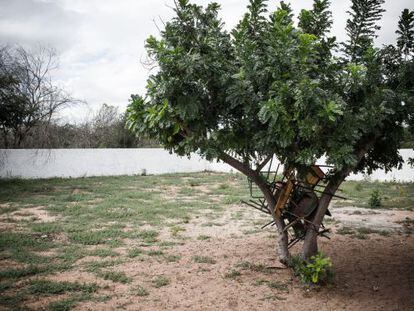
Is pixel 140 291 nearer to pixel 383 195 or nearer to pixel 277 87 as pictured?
pixel 277 87

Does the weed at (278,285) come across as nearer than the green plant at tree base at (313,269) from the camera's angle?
No

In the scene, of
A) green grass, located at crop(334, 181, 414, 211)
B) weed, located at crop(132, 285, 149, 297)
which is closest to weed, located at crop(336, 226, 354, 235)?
green grass, located at crop(334, 181, 414, 211)

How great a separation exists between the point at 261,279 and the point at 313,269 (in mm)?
844

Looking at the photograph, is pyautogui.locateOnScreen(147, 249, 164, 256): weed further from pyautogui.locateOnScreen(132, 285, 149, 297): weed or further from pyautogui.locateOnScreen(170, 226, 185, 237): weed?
pyautogui.locateOnScreen(132, 285, 149, 297): weed

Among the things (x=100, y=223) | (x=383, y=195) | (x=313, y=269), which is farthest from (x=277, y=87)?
(x=383, y=195)

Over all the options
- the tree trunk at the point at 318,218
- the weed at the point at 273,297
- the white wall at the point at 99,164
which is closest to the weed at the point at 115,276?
the weed at the point at 273,297

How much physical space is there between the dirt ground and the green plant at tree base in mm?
141

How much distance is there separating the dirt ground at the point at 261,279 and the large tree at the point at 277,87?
64.1 inches

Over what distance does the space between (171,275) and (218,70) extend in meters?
3.23

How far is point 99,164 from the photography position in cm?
1934

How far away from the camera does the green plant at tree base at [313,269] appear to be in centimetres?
481

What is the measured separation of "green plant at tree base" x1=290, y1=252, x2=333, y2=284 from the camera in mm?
4812

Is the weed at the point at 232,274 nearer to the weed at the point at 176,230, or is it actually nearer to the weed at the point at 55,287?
the weed at the point at 55,287

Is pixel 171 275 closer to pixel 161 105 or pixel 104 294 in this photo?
pixel 104 294
